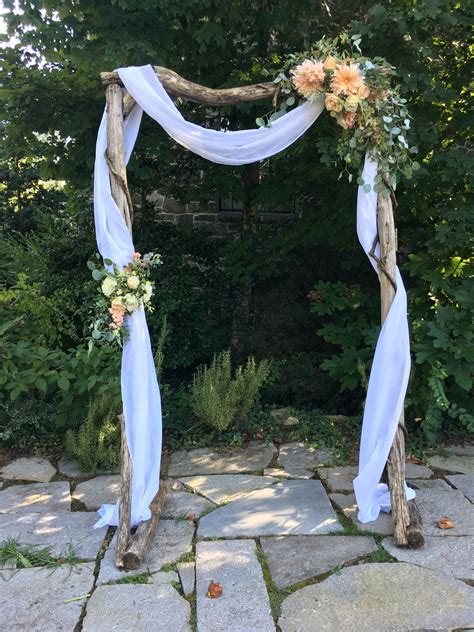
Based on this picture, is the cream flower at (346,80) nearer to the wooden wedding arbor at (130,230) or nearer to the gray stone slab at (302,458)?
the wooden wedding arbor at (130,230)

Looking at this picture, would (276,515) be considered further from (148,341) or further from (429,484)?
(148,341)

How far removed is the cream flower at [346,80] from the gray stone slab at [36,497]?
121 inches

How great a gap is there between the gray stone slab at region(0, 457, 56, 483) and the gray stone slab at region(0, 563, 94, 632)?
1.19m

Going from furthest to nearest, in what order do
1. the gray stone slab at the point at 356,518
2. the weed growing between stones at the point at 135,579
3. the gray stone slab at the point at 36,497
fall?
the gray stone slab at the point at 36,497 → the gray stone slab at the point at 356,518 → the weed growing between stones at the point at 135,579

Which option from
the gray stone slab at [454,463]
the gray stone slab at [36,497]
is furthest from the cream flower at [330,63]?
the gray stone slab at [36,497]

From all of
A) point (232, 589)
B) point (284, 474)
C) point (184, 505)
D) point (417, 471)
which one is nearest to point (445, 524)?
point (417, 471)

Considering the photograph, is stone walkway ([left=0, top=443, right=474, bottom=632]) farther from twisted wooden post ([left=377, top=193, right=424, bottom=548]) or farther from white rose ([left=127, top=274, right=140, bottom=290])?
white rose ([left=127, top=274, right=140, bottom=290])

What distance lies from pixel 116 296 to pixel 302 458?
219 centimetres

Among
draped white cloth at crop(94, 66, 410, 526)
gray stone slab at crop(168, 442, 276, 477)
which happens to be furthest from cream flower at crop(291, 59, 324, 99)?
gray stone slab at crop(168, 442, 276, 477)

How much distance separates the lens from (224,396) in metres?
4.61

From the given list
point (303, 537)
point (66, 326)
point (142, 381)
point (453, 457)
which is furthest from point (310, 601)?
point (66, 326)

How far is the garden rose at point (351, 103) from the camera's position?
283 cm

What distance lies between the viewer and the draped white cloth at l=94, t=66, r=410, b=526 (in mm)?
2986

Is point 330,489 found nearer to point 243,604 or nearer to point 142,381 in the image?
point 243,604
